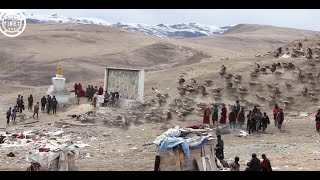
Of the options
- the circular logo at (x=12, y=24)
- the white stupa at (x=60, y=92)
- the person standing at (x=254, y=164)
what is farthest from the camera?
the circular logo at (x=12, y=24)

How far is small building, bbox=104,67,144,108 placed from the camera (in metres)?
24.6

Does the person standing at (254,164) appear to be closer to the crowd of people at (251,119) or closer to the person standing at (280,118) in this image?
the crowd of people at (251,119)

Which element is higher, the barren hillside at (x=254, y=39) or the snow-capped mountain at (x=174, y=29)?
the snow-capped mountain at (x=174, y=29)

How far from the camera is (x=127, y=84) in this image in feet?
82.2

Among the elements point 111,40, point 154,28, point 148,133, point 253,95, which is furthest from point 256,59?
point 154,28

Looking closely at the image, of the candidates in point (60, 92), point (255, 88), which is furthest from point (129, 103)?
point (255, 88)

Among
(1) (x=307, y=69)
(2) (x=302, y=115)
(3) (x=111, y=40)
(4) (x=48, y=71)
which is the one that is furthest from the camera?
(3) (x=111, y=40)

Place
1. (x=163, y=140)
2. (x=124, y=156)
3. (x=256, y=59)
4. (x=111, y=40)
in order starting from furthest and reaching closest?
(x=111, y=40), (x=256, y=59), (x=124, y=156), (x=163, y=140)

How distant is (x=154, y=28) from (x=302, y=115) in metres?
105

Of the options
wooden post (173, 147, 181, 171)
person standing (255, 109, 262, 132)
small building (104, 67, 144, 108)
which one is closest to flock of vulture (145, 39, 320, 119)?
small building (104, 67, 144, 108)

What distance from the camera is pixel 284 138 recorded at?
18.1 meters

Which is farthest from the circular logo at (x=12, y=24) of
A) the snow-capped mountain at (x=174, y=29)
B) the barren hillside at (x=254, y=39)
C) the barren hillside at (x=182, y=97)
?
the snow-capped mountain at (x=174, y=29)

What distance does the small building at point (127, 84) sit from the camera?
24594 mm
